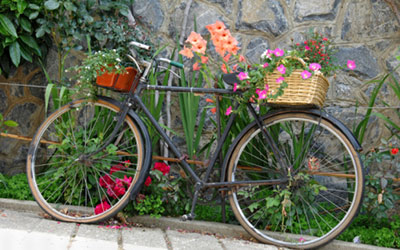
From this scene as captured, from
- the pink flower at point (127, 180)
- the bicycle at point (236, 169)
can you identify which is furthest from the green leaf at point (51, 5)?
the pink flower at point (127, 180)

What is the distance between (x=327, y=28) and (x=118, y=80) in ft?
4.97

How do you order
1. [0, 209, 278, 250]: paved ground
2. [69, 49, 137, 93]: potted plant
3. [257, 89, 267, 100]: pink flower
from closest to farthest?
[0, 209, 278, 250]: paved ground
[257, 89, 267, 100]: pink flower
[69, 49, 137, 93]: potted plant

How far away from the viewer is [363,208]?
2.82 metres

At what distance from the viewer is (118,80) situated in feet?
8.79

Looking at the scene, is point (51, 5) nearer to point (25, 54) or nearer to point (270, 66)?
point (25, 54)

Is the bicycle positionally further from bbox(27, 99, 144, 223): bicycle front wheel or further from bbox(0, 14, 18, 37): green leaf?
bbox(0, 14, 18, 37): green leaf

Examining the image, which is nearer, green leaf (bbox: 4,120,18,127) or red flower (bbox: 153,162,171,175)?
red flower (bbox: 153,162,171,175)

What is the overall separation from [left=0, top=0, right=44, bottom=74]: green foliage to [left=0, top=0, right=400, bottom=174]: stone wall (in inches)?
10.8

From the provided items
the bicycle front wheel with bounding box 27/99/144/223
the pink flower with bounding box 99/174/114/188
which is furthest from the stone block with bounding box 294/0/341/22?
the pink flower with bounding box 99/174/114/188

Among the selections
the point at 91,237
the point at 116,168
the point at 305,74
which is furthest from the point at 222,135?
the point at 91,237

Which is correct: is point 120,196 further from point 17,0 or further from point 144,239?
point 17,0

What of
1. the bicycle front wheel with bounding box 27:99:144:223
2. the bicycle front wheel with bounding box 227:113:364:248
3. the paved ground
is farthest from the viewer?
the bicycle front wheel with bounding box 27:99:144:223

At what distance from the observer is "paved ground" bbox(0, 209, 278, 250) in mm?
2275

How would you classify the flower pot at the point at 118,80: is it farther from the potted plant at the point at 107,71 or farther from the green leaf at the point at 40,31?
the green leaf at the point at 40,31
